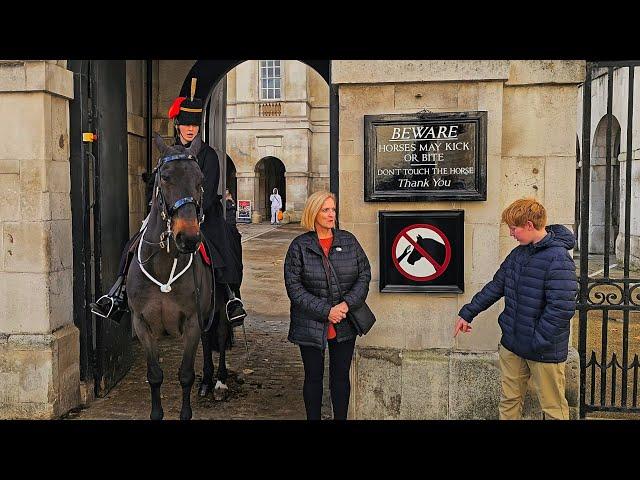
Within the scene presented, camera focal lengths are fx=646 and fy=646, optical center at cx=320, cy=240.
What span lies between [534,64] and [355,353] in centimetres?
290

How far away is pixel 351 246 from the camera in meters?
4.89

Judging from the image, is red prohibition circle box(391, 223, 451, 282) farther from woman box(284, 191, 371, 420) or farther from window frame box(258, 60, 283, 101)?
window frame box(258, 60, 283, 101)

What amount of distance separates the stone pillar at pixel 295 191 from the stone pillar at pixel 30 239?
99.0 feet

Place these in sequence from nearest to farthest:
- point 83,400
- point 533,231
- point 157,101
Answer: point 533,231 → point 83,400 → point 157,101

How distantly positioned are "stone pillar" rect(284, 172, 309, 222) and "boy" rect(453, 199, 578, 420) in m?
31.7

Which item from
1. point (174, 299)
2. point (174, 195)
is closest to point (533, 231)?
point (174, 195)

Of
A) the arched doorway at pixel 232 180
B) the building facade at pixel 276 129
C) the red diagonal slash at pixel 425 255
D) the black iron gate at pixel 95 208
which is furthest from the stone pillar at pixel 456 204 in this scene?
the arched doorway at pixel 232 180

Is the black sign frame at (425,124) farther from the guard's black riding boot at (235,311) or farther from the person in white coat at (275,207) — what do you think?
the person in white coat at (275,207)

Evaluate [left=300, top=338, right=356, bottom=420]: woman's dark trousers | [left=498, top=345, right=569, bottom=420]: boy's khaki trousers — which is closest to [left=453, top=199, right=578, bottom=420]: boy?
[left=498, top=345, right=569, bottom=420]: boy's khaki trousers

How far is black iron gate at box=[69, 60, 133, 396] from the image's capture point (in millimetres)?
6230

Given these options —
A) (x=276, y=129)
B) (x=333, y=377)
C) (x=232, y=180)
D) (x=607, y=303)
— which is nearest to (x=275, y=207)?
(x=276, y=129)

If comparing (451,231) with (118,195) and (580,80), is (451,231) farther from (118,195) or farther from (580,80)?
(118,195)

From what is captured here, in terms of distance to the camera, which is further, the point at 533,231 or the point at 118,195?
the point at 118,195

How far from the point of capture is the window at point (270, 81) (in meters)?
36.6
